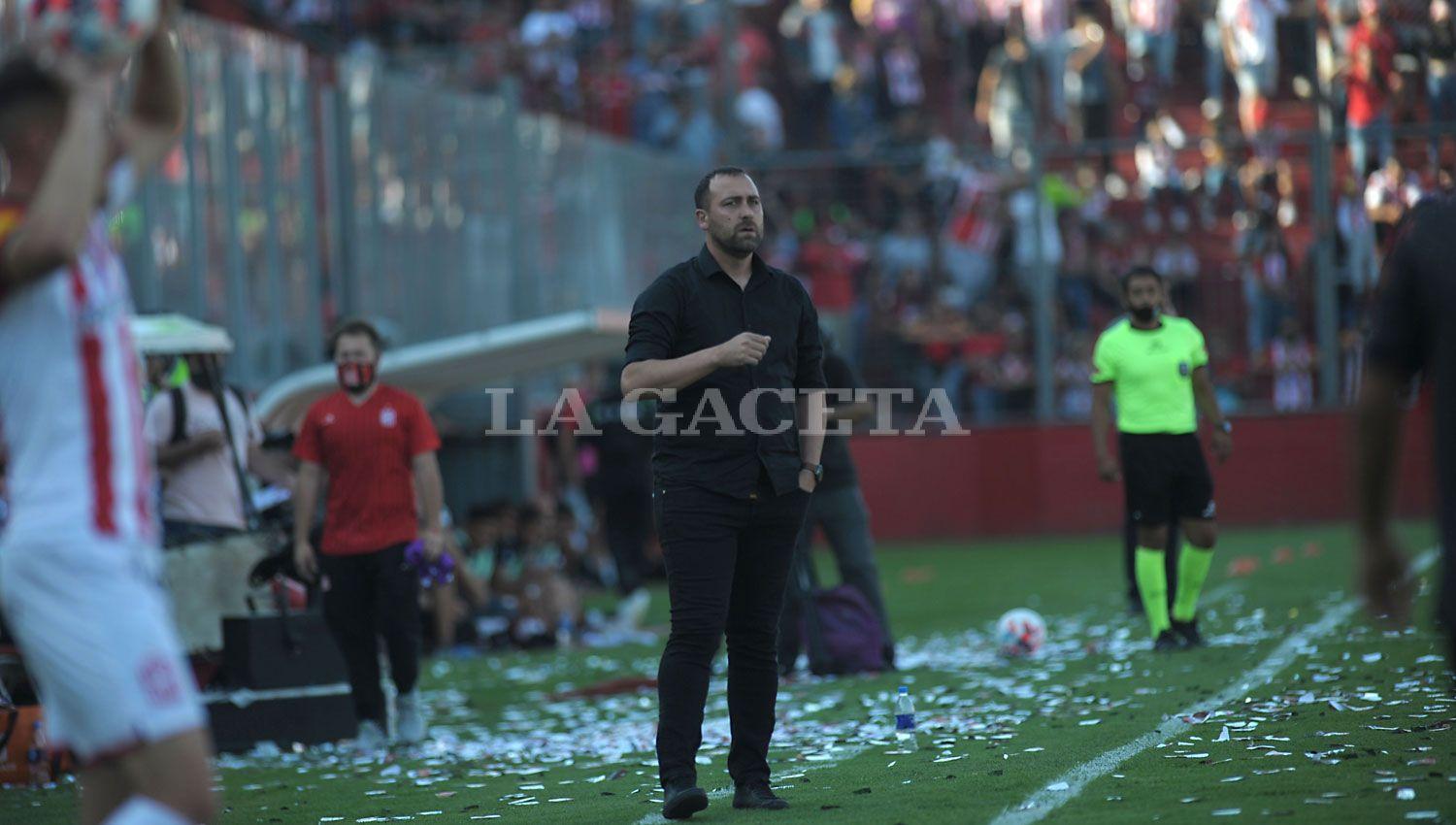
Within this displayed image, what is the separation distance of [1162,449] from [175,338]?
5529mm

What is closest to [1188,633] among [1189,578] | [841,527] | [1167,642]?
[1167,642]

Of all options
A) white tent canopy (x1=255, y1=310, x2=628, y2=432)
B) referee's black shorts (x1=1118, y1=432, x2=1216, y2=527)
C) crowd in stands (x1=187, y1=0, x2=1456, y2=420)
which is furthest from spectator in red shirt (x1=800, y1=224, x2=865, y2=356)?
referee's black shorts (x1=1118, y1=432, x2=1216, y2=527)

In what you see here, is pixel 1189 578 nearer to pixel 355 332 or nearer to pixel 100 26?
pixel 355 332

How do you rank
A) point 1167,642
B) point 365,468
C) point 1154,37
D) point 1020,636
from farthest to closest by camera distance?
point 1154,37, point 1020,636, point 1167,642, point 365,468

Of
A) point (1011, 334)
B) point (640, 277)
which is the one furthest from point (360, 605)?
point (1011, 334)

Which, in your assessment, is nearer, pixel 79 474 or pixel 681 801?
pixel 79 474

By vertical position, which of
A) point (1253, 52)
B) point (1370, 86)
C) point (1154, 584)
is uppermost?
point (1253, 52)

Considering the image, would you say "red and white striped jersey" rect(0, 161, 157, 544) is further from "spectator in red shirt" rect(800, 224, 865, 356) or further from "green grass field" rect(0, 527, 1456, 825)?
"spectator in red shirt" rect(800, 224, 865, 356)

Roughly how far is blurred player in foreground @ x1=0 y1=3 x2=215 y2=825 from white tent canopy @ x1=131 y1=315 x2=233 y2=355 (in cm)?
661

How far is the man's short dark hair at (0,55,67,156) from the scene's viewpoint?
4242mm

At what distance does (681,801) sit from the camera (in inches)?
264

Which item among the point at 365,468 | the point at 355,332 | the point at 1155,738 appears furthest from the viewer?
the point at 355,332

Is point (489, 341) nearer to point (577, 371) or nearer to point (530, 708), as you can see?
point (530, 708)

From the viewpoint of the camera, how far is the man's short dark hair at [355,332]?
34.1ft
